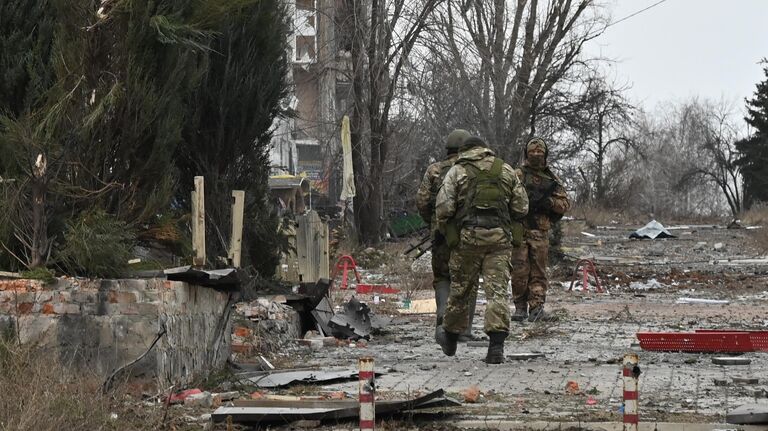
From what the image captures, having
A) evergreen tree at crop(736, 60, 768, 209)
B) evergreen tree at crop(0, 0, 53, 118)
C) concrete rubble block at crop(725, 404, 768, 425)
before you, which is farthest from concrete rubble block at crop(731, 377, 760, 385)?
evergreen tree at crop(736, 60, 768, 209)

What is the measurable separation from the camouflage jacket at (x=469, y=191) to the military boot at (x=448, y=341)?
0.84 m

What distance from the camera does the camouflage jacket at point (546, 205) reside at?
14.0 m

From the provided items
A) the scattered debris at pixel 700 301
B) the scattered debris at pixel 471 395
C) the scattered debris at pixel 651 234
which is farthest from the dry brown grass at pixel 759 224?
the scattered debris at pixel 471 395

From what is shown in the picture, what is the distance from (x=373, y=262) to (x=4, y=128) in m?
17.9

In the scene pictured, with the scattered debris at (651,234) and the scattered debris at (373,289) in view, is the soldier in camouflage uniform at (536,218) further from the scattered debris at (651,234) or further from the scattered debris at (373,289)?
the scattered debris at (651,234)

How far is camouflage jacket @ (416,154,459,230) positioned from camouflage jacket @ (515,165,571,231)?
2.45 metres

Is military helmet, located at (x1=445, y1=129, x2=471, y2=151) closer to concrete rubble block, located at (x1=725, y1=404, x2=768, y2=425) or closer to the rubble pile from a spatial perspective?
the rubble pile

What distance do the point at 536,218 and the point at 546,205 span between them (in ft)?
0.66

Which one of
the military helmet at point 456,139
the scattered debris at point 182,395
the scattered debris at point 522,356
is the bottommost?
the scattered debris at point 182,395

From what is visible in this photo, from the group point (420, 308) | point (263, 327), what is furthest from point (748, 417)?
point (420, 308)

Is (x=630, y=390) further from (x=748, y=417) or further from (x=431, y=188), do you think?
(x=431, y=188)

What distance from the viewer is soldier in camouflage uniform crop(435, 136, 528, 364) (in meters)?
10.5

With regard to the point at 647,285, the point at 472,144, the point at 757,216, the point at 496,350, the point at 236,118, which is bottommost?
the point at 496,350

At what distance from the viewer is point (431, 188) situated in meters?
11.8
